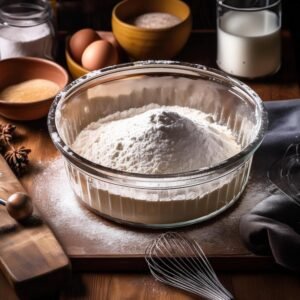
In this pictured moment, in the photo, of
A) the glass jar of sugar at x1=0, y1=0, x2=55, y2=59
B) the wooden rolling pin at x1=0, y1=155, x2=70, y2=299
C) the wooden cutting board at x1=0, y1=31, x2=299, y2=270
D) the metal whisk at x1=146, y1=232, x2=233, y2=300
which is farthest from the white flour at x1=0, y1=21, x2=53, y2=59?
the metal whisk at x1=146, y1=232, x2=233, y2=300

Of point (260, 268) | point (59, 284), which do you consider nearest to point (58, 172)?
point (59, 284)

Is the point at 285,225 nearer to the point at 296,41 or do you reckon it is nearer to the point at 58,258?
the point at 58,258

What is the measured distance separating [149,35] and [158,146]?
1.45 feet

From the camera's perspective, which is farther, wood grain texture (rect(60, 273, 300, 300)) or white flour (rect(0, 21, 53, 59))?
white flour (rect(0, 21, 53, 59))

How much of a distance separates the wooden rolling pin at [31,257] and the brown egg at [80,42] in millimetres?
478

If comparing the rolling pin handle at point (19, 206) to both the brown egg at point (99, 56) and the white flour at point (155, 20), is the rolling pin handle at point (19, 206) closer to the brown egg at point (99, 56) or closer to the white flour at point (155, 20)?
the brown egg at point (99, 56)

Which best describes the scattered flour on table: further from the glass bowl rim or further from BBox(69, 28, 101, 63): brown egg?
BBox(69, 28, 101, 63): brown egg

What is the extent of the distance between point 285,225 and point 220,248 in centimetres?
10

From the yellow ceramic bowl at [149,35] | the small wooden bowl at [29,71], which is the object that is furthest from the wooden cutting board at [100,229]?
the yellow ceramic bowl at [149,35]

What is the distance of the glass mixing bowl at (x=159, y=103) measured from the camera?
108 centimetres

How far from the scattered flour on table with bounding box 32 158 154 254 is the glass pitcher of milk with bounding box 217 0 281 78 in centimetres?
47

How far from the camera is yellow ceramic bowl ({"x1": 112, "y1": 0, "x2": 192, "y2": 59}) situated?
150 centimetres

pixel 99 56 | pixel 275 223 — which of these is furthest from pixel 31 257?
pixel 99 56

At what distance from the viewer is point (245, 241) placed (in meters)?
1.08
